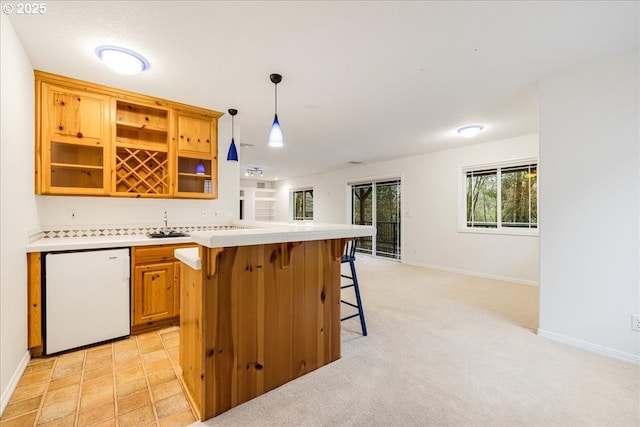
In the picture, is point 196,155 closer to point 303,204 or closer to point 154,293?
point 154,293

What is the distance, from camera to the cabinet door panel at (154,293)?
8.53ft

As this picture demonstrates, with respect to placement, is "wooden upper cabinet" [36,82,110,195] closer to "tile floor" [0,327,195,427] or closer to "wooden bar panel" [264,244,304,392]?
"tile floor" [0,327,195,427]

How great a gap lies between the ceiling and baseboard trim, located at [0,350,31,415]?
7.68 feet

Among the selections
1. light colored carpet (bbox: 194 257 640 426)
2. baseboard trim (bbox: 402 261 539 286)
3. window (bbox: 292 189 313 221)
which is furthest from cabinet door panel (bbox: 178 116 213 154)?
window (bbox: 292 189 313 221)

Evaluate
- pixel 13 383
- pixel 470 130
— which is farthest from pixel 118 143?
pixel 470 130

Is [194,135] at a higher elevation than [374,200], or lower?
higher

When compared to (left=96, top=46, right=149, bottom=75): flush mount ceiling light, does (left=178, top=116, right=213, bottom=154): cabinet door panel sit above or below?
below

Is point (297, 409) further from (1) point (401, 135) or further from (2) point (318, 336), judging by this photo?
(1) point (401, 135)

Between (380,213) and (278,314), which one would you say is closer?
(278,314)

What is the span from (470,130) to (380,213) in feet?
10.6

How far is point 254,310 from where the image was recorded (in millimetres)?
1752

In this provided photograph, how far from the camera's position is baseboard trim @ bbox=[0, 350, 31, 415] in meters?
1.63

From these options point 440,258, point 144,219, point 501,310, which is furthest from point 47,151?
point 440,258

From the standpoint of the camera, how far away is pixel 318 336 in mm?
2066
